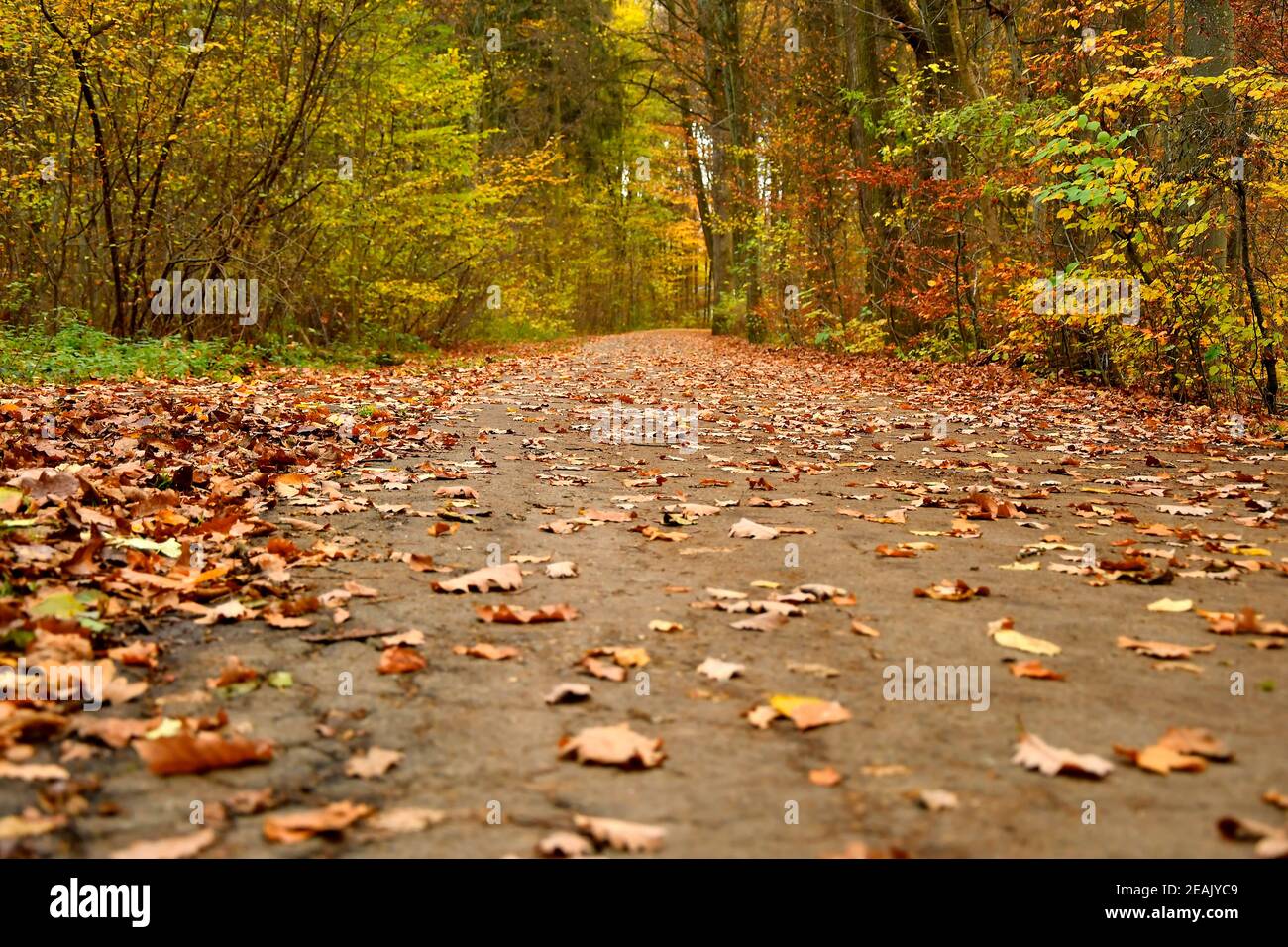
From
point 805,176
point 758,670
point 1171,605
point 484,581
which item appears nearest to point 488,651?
point 484,581

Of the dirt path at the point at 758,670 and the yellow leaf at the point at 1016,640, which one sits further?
the yellow leaf at the point at 1016,640

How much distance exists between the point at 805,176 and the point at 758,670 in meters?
21.9

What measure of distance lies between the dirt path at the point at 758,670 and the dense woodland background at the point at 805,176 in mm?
4429

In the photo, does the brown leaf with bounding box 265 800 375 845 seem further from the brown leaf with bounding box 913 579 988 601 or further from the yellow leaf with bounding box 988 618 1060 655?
the brown leaf with bounding box 913 579 988 601

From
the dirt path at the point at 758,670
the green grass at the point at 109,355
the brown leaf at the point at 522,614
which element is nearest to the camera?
the dirt path at the point at 758,670

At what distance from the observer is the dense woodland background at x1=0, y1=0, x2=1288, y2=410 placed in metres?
10.3

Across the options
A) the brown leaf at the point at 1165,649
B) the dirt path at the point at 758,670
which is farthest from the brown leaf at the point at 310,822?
the brown leaf at the point at 1165,649

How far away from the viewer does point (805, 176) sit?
23.3 m

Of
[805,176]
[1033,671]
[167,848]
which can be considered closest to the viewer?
[167,848]

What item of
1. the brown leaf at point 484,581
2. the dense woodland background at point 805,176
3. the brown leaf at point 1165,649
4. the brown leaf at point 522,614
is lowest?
the brown leaf at point 1165,649

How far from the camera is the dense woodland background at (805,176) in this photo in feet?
33.9

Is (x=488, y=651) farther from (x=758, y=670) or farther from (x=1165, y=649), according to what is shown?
(x=1165, y=649)

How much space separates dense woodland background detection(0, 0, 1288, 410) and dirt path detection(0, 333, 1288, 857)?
4429 millimetres

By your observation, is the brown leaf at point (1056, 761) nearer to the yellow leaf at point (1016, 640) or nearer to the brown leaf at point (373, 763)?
the yellow leaf at point (1016, 640)
